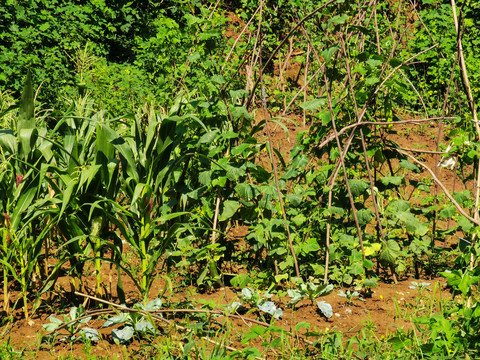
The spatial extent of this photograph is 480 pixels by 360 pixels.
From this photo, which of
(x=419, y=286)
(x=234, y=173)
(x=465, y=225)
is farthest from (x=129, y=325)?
(x=465, y=225)

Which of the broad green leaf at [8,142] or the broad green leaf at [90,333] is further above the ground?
the broad green leaf at [8,142]

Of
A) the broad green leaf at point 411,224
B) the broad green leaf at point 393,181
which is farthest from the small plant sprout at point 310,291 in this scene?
the broad green leaf at point 393,181

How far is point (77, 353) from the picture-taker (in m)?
2.54

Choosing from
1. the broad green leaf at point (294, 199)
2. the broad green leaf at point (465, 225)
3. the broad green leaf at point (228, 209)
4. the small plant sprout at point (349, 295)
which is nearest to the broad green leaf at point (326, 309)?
the small plant sprout at point (349, 295)

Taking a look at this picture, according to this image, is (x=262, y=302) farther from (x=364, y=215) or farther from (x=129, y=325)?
(x=364, y=215)

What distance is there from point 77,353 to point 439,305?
1.87 m

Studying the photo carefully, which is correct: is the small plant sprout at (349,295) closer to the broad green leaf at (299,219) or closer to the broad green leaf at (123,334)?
the broad green leaf at (299,219)

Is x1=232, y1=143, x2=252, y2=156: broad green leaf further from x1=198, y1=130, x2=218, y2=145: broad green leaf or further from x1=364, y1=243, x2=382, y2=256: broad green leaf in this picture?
x1=364, y1=243, x2=382, y2=256: broad green leaf

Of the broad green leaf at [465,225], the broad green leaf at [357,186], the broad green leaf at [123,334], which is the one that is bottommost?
the broad green leaf at [123,334]

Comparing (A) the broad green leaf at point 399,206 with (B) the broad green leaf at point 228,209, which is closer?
(B) the broad green leaf at point 228,209

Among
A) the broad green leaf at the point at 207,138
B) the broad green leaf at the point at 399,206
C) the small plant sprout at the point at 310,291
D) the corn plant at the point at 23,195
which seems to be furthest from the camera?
the broad green leaf at the point at 399,206

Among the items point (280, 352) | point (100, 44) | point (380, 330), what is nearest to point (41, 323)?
point (280, 352)

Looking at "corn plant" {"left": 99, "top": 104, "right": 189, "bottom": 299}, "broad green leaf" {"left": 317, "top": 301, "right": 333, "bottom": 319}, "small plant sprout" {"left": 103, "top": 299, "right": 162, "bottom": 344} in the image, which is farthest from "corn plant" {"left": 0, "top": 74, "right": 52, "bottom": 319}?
"broad green leaf" {"left": 317, "top": 301, "right": 333, "bottom": 319}

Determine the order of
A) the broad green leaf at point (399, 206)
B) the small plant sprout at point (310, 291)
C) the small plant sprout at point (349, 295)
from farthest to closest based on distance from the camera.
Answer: the broad green leaf at point (399, 206)
the small plant sprout at point (349, 295)
the small plant sprout at point (310, 291)
